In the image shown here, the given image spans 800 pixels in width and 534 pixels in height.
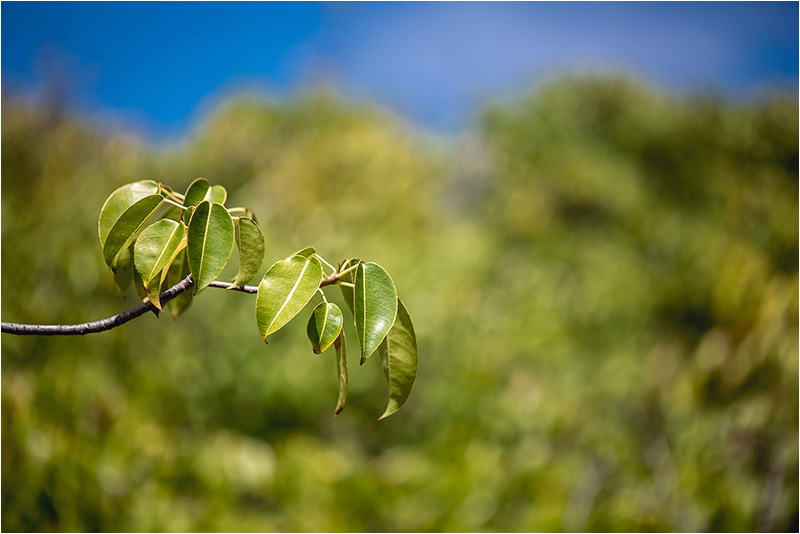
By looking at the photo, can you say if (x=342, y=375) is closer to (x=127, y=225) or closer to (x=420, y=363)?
(x=127, y=225)

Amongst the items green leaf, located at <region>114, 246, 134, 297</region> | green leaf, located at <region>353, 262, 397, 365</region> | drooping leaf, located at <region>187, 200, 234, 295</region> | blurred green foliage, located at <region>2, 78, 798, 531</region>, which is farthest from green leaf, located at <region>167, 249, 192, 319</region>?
blurred green foliage, located at <region>2, 78, 798, 531</region>

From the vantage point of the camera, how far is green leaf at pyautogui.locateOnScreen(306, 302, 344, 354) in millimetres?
460

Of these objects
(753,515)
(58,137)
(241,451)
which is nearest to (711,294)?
(753,515)

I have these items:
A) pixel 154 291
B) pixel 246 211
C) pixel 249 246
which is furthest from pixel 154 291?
pixel 246 211

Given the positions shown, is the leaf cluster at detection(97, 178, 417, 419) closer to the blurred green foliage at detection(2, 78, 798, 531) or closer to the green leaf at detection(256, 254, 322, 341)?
the green leaf at detection(256, 254, 322, 341)

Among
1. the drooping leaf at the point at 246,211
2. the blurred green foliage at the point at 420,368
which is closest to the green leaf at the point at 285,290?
the drooping leaf at the point at 246,211

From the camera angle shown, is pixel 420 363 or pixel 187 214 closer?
pixel 187 214

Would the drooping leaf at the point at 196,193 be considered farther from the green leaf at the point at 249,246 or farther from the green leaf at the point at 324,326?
the green leaf at the point at 324,326

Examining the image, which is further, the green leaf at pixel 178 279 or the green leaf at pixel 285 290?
the green leaf at pixel 178 279

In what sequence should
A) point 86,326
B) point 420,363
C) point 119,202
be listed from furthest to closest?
point 420,363, point 119,202, point 86,326

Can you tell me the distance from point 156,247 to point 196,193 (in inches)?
4.5

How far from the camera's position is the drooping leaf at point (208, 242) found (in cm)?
44

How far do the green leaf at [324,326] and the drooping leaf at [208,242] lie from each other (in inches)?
4.2

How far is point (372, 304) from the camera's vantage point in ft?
1.53
